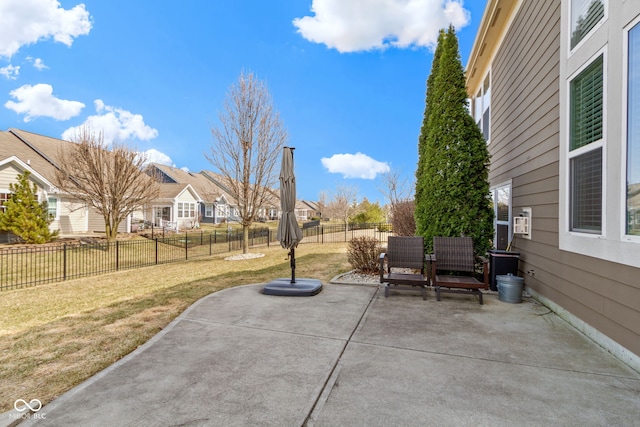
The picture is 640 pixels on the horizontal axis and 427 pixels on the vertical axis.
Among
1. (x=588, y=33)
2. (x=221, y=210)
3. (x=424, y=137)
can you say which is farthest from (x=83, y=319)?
(x=221, y=210)

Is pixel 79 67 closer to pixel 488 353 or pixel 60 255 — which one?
pixel 60 255

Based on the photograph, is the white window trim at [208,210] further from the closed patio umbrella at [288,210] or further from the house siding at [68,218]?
the closed patio umbrella at [288,210]

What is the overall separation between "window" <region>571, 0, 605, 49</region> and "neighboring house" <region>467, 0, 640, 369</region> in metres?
0.01

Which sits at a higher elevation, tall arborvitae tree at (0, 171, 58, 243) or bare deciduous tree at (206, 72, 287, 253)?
bare deciduous tree at (206, 72, 287, 253)

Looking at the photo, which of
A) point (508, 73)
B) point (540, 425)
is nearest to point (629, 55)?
point (540, 425)

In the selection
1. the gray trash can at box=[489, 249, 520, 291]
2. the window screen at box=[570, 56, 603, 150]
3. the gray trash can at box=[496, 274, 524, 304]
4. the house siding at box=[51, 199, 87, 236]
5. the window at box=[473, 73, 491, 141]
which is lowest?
the gray trash can at box=[496, 274, 524, 304]

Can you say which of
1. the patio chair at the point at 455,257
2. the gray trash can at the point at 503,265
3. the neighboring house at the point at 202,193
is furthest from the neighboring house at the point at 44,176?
the gray trash can at the point at 503,265

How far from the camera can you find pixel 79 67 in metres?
18.8

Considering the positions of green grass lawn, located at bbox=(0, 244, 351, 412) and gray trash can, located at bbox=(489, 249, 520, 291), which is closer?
green grass lawn, located at bbox=(0, 244, 351, 412)

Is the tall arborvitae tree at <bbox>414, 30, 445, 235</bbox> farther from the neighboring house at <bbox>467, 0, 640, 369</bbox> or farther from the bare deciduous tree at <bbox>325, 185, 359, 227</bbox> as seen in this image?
the bare deciduous tree at <bbox>325, 185, 359, 227</bbox>

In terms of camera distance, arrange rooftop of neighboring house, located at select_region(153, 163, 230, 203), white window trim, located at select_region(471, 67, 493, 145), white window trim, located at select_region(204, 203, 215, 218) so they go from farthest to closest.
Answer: white window trim, located at select_region(204, 203, 215, 218) < rooftop of neighboring house, located at select_region(153, 163, 230, 203) < white window trim, located at select_region(471, 67, 493, 145)

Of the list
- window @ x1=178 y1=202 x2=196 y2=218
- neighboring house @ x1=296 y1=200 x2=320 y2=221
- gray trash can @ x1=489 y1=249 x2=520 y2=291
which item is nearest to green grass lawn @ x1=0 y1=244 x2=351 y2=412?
gray trash can @ x1=489 y1=249 x2=520 y2=291

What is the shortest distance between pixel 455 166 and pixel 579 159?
2464 millimetres

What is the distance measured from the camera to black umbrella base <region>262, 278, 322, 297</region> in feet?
17.4
